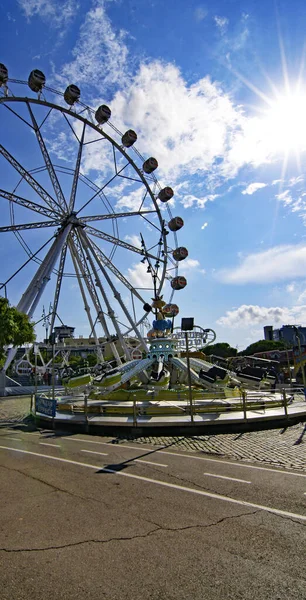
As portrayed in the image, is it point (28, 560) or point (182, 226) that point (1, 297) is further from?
point (28, 560)

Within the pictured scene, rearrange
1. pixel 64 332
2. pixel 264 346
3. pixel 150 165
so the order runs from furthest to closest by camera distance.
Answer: pixel 64 332 < pixel 264 346 < pixel 150 165

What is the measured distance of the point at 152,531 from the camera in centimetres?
513

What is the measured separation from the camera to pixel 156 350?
25.0 m

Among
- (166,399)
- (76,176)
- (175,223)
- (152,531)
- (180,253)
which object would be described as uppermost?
(76,176)

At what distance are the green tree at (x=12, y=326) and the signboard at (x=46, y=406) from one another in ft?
35.8

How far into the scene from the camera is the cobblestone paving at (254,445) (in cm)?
940

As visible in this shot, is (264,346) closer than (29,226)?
No

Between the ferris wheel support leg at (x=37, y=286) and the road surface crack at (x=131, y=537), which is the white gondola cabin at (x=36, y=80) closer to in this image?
the ferris wheel support leg at (x=37, y=286)

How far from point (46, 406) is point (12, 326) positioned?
12446mm

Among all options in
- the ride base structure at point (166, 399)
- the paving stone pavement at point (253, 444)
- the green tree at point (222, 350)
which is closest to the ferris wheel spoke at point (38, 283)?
the ride base structure at point (166, 399)

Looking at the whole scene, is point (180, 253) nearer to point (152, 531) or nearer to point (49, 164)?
point (49, 164)

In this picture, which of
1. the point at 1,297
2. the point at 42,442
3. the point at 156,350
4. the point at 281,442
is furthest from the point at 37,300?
the point at 281,442

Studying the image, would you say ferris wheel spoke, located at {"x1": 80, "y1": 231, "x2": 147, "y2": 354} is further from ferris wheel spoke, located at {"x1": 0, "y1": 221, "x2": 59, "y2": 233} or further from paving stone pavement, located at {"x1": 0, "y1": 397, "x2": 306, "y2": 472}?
paving stone pavement, located at {"x1": 0, "y1": 397, "x2": 306, "y2": 472}

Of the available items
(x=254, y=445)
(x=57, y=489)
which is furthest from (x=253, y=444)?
(x=57, y=489)
